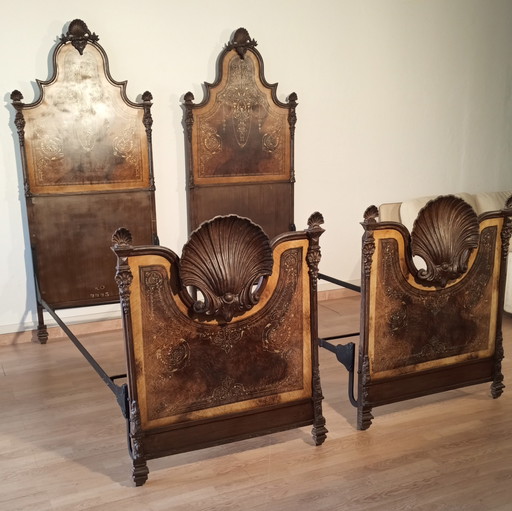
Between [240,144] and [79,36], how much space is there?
133 cm

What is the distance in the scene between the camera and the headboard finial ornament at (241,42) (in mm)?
4258

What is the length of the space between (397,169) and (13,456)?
3891 mm

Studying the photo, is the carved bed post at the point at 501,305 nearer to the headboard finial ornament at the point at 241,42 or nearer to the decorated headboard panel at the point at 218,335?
the decorated headboard panel at the point at 218,335

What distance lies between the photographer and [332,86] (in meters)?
4.81

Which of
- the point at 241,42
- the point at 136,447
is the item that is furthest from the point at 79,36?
the point at 136,447

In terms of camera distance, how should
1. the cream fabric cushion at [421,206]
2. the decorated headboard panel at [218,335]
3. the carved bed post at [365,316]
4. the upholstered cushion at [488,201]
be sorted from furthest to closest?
the upholstered cushion at [488,201], the cream fabric cushion at [421,206], the carved bed post at [365,316], the decorated headboard panel at [218,335]

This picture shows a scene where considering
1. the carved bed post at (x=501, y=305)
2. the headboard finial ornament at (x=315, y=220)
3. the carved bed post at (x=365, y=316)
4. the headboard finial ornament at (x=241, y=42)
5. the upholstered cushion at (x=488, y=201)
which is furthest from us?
the upholstered cushion at (x=488, y=201)

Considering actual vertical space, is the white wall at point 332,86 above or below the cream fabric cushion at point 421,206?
above

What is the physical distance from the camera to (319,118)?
481cm

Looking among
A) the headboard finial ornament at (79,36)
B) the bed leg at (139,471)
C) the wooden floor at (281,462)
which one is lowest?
the wooden floor at (281,462)

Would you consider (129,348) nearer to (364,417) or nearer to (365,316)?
(365,316)

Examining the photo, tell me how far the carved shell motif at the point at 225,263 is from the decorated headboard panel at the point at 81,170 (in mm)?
2038

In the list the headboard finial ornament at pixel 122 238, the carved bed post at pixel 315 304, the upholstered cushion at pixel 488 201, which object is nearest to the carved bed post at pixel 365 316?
the carved bed post at pixel 315 304

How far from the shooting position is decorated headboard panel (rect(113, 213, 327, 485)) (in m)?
2.26
